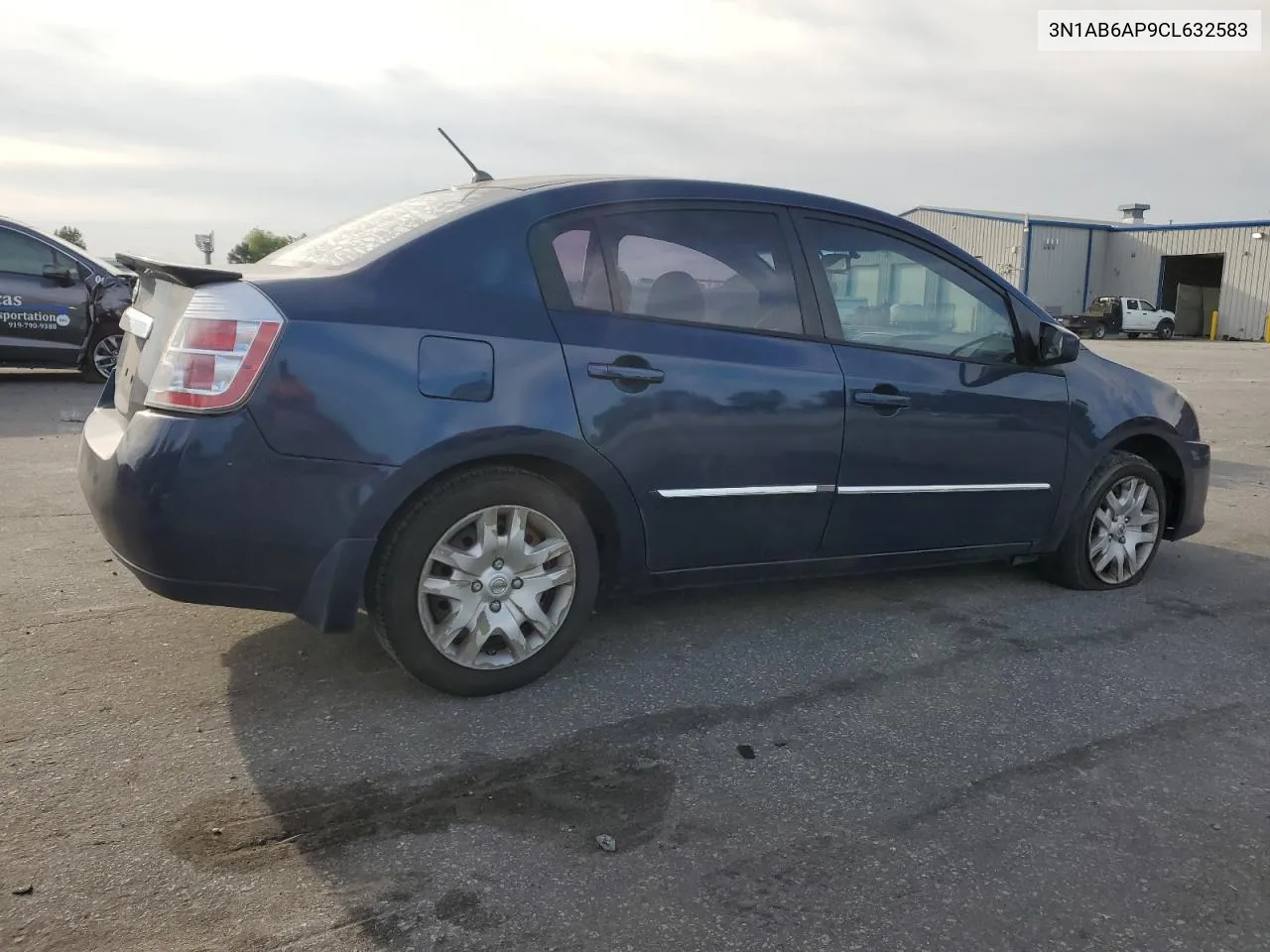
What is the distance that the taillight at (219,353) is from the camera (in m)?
3.03

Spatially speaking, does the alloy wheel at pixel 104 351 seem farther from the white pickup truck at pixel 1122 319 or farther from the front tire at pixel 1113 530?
the white pickup truck at pixel 1122 319

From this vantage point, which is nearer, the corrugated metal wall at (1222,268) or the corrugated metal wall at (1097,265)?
the corrugated metal wall at (1222,268)

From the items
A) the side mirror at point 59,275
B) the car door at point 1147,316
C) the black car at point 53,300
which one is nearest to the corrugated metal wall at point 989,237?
the car door at point 1147,316

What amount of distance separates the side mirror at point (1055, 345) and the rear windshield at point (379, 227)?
2.35m

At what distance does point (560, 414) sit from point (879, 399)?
1.34m

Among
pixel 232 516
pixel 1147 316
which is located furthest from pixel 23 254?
pixel 1147 316

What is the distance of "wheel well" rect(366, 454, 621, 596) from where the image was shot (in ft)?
10.8

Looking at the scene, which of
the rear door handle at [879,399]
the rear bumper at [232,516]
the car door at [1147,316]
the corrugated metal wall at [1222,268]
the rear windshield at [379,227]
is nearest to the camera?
the rear bumper at [232,516]

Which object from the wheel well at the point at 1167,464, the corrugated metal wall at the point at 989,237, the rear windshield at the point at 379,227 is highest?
the corrugated metal wall at the point at 989,237

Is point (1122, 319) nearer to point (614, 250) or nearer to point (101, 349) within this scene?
point (101, 349)

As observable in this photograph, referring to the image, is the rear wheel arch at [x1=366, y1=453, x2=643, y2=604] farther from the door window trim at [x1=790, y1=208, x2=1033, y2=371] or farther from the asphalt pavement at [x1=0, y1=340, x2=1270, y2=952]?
the door window trim at [x1=790, y1=208, x2=1033, y2=371]

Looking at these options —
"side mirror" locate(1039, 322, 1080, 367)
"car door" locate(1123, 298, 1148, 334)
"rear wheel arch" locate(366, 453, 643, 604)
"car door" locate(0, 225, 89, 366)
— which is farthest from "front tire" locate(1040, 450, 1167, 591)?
"car door" locate(1123, 298, 1148, 334)

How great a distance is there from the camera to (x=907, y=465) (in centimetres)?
418

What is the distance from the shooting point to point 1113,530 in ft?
16.3
